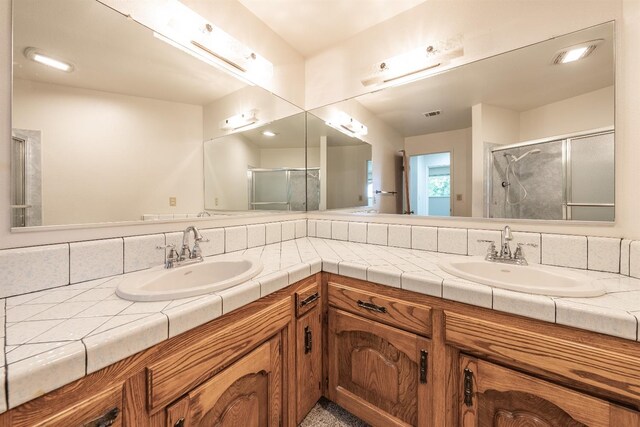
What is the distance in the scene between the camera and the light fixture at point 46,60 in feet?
2.64

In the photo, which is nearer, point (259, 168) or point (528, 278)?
point (528, 278)

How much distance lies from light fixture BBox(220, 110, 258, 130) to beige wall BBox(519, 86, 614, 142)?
1.46 m

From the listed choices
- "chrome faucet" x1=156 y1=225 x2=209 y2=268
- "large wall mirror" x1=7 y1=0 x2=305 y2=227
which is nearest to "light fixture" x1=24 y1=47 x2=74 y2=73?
"large wall mirror" x1=7 y1=0 x2=305 y2=227

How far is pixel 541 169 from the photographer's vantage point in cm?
117

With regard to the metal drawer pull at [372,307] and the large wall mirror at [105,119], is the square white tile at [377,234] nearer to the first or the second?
the metal drawer pull at [372,307]

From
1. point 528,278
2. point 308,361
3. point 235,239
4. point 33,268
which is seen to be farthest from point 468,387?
point 33,268

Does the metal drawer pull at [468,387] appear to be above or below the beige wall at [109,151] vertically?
below

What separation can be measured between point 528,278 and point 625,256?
316mm

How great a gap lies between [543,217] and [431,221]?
0.49m

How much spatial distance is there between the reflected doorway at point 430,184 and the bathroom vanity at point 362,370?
0.66 meters

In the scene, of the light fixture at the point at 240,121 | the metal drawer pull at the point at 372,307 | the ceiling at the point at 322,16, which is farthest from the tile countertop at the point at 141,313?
the ceiling at the point at 322,16

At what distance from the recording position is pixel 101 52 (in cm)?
95

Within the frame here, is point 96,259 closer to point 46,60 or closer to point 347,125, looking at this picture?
point 46,60

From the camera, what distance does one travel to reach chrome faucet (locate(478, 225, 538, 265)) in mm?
1092
